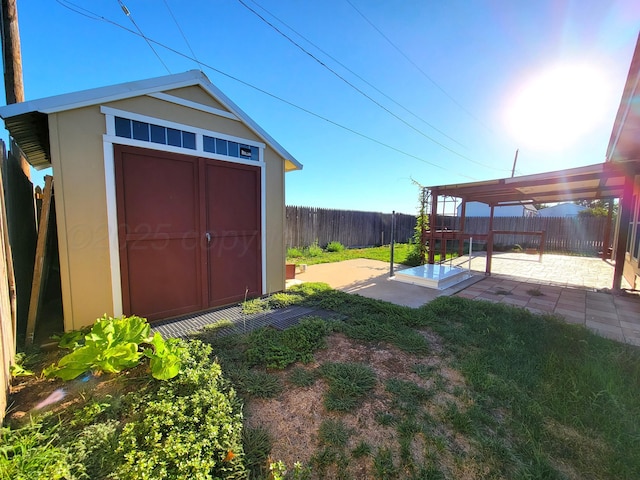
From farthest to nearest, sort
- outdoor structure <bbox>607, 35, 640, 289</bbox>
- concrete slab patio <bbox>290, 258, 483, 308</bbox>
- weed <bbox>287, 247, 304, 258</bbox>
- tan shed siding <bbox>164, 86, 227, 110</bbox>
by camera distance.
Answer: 1. weed <bbox>287, 247, 304, 258</bbox>
2. concrete slab patio <bbox>290, 258, 483, 308</bbox>
3. tan shed siding <bbox>164, 86, 227, 110</bbox>
4. outdoor structure <bbox>607, 35, 640, 289</bbox>

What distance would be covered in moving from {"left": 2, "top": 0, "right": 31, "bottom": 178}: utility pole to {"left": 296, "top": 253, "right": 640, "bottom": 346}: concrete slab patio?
5571 millimetres

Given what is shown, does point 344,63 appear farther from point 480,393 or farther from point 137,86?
point 480,393

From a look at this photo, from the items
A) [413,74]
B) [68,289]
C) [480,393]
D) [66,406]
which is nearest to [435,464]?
[480,393]

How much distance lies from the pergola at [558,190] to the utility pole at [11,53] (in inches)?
317

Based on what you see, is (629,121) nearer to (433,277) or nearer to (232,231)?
(433,277)

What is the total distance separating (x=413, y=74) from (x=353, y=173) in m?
5.14

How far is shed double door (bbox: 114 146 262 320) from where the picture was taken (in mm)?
3002

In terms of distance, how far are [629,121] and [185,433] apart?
6.22 m

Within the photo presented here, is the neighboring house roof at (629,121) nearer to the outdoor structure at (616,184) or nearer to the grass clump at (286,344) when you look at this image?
the outdoor structure at (616,184)

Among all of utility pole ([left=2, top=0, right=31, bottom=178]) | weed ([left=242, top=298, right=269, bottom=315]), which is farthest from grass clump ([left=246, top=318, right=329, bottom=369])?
utility pole ([left=2, top=0, right=31, bottom=178])

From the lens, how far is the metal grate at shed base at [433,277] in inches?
200

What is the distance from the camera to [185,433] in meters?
1.42

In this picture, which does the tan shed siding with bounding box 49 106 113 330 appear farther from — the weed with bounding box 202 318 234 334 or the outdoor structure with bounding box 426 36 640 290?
the outdoor structure with bounding box 426 36 640 290

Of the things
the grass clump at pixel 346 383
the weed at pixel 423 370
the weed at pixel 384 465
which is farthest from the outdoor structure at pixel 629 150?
the weed at pixel 384 465
